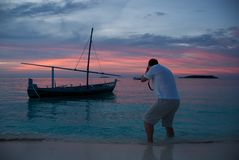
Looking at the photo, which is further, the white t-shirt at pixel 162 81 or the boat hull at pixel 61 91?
the boat hull at pixel 61 91

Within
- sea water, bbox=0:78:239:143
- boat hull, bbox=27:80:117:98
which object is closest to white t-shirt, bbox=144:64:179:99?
sea water, bbox=0:78:239:143

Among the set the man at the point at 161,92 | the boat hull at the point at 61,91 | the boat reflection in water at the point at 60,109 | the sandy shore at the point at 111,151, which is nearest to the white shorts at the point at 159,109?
the man at the point at 161,92

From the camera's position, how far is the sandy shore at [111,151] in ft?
13.7

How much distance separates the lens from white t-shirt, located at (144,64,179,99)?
5.11 meters

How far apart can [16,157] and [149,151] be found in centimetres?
210

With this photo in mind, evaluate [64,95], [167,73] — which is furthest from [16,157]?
[64,95]

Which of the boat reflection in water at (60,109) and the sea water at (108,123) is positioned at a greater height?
the sea water at (108,123)

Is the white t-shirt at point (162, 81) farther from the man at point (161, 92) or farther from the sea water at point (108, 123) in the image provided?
the sea water at point (108, 123)

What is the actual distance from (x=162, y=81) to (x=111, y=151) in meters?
1.61

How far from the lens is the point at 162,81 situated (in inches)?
201

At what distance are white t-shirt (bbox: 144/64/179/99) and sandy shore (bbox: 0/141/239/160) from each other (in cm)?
95

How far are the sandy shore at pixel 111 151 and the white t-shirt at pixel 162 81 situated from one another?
0.95 m

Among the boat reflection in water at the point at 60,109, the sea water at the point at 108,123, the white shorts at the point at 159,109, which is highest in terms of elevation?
the white shorts at the point at 159,109

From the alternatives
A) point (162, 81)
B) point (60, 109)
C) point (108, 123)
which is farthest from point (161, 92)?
point (60, 109)
